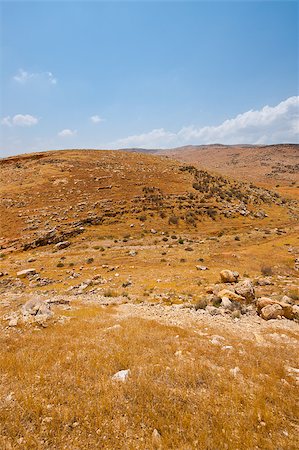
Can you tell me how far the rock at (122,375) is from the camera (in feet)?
19.7

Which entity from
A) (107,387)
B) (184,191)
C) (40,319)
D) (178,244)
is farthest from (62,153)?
(107,387)

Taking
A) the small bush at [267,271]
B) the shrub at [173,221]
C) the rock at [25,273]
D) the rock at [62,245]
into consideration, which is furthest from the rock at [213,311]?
the shrub at [173,221]

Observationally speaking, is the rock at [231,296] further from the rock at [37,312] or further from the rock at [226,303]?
the rock at [37,312]

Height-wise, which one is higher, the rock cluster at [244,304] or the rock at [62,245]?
the rock cluster at [244,304]

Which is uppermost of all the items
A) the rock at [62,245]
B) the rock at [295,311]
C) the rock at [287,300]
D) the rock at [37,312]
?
the rock at [37,312]

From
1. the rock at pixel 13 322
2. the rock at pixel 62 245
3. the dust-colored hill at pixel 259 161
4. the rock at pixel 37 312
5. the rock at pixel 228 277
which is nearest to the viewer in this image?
the rock at pixel 13 322

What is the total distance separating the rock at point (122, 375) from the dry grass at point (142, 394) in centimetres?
16

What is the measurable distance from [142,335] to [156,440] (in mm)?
4126

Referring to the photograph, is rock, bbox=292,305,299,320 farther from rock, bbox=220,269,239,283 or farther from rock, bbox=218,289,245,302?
rock, bbox=220,269,239,283

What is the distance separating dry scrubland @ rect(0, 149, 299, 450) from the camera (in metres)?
4.71

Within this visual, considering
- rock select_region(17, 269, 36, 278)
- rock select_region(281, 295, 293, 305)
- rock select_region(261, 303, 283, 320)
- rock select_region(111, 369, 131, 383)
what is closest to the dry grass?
rock select_region(111, 369, 131, 383)

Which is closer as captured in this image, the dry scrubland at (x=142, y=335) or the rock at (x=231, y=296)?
the dry scrubland at (x=142, y=335)

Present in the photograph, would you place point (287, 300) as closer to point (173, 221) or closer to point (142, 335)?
point (142, 335)

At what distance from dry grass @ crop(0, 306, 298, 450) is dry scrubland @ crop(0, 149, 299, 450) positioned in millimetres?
28
